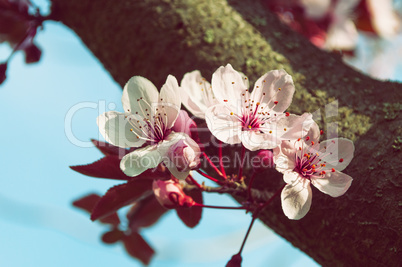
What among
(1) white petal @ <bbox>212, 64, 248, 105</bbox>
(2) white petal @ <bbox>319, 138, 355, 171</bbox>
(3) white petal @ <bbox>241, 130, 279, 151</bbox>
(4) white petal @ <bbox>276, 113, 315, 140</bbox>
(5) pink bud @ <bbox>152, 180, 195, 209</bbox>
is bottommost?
(2) white petal @ <bbox>319, 138, 355, 171</bbox>

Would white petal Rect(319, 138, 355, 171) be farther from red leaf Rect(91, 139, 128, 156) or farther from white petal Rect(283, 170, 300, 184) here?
red leaf Rect(91, 139, 128, 156)

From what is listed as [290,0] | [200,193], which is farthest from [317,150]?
[290,0]

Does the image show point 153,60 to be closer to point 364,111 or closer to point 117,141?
point 117,141

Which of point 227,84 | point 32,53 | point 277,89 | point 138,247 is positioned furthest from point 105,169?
point 32,53

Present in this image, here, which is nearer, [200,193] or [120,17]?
[200,193]

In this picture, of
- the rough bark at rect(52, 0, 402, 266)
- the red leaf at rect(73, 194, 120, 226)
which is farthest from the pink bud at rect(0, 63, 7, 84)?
the red leaf at rect(73, 194, 120, 226)

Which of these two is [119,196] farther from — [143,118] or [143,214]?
[143,214]
